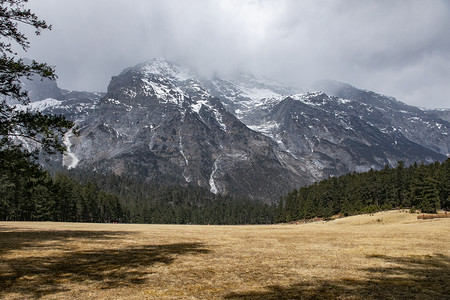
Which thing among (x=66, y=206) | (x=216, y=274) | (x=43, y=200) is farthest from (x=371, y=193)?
(x=216, y=274)

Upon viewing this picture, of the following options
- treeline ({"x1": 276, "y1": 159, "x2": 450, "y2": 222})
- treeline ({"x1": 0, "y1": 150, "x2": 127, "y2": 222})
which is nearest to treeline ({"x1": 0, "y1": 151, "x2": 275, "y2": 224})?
treeline ({"x1": 0, "y1": 150, "x2": 127, "y2": 222})

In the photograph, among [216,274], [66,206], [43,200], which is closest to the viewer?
[216,274]

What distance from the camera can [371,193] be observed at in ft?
397

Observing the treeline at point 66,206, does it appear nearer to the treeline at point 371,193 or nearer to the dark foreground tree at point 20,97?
the dark foreground tree at point 20,97

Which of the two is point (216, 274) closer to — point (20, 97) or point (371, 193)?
point (20, 97)

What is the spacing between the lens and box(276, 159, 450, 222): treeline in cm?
9419

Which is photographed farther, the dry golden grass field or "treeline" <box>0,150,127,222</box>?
"treeline" <box>0,150,127,222</box>

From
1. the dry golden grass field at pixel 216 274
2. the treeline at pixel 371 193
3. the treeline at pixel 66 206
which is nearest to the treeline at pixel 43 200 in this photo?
the treeline at pixel 66 206

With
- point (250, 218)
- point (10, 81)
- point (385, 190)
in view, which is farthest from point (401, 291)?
point (250, 218)

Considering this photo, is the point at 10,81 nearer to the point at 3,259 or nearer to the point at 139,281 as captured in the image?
the point at 3,259

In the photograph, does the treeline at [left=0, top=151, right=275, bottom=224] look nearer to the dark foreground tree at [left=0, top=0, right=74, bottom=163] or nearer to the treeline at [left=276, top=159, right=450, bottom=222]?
the dark foreground tree at [left=0, top=0, right=74, bottom=163]

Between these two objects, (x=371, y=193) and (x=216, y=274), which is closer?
(x=216, y=274)

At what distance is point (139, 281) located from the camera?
429 inches

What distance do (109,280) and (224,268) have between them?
4.48 meters
